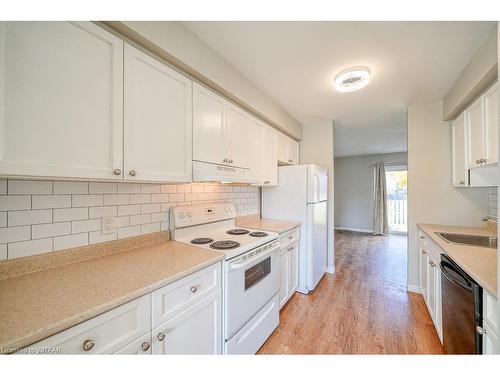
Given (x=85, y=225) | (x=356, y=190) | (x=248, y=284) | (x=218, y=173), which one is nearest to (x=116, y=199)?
(x=85, y=225)

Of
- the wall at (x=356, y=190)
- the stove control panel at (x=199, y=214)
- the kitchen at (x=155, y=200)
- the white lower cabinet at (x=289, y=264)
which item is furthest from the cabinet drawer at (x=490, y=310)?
the wall at (x=356, y=190)

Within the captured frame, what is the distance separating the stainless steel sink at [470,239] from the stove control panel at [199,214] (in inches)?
79.4

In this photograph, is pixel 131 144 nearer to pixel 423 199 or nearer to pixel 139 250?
pixel 139 250

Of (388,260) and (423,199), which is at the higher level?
(423,199)

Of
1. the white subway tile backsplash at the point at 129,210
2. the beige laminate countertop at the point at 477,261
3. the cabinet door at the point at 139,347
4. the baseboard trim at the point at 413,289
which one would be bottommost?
the baseboard trim at the point at 413,289

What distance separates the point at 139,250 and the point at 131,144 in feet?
2.37

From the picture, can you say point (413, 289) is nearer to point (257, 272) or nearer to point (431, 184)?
point (431, 184)

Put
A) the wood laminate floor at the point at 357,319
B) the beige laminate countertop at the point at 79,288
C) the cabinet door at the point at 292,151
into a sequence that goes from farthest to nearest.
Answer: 1. the cabinet door at the point at 292,151
2. the wood laminate floor at the point at 357,319
3. the beige laminate countertop at the point at 79,288

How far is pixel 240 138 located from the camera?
1936 mm

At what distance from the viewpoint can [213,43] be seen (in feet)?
4.80

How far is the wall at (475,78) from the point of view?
1327 millimetres

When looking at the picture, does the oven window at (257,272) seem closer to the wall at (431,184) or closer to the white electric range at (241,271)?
the white electric range at (241,271)

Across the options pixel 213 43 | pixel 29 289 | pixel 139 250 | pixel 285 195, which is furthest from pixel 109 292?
pixel 285 195

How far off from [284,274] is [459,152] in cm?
224
